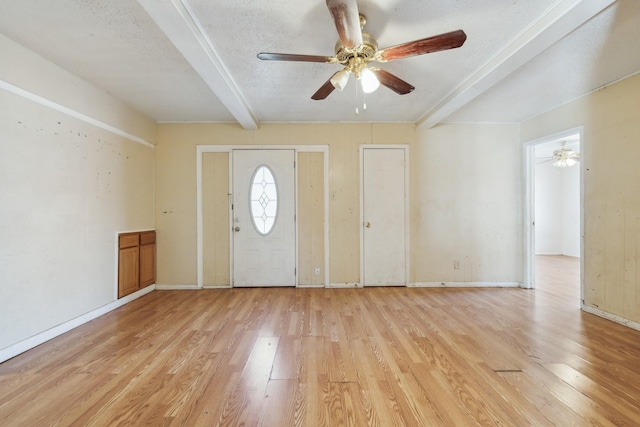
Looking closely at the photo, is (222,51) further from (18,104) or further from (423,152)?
(423,152)

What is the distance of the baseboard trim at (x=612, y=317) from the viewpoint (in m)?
2.67

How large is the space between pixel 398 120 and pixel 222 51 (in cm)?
275

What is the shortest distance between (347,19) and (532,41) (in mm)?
1553

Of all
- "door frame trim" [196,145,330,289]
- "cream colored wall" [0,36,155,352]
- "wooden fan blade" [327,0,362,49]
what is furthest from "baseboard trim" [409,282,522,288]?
"cream colored wall" [0,36,155,352]

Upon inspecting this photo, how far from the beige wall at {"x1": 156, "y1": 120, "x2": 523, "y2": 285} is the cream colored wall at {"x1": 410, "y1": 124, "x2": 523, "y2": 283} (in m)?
0.02

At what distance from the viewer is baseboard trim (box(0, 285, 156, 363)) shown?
7.20 feet

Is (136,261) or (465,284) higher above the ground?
(136,261)

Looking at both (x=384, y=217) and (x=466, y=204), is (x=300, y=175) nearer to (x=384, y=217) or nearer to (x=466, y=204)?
(x=384, y=217)

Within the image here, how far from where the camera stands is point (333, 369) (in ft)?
6.54

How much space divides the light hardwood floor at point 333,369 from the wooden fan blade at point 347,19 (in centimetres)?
222

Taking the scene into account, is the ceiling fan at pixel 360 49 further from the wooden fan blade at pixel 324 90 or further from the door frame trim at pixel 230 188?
the door frame trim at pixel 230 188

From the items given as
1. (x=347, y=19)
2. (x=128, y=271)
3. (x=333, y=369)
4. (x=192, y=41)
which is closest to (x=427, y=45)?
(x=347, y=19)

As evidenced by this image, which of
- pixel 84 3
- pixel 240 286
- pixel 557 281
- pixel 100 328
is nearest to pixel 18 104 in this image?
pixel 84 3

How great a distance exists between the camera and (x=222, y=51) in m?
2.29
